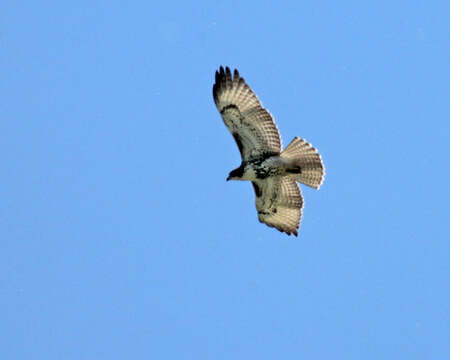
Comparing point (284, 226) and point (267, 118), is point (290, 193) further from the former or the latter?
point (267, 118)

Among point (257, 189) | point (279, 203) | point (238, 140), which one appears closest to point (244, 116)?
point (238, 140)

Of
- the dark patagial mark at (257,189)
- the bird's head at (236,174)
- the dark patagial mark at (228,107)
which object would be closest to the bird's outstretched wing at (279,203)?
the dark patagial mark at (257,189)

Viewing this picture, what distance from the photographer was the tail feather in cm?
1311

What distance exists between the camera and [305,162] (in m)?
13.2

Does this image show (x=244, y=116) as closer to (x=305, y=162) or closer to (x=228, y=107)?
(x=228, y=107)

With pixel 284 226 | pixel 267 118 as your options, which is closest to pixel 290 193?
pixel 284 226

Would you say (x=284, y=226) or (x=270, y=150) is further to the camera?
(x=284, y=226)

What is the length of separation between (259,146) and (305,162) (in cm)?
67

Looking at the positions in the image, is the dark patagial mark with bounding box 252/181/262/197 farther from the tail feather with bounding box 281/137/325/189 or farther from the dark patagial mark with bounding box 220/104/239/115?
the dark patagial mark with bounding box 220/104/239/115

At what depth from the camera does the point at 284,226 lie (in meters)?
14.4

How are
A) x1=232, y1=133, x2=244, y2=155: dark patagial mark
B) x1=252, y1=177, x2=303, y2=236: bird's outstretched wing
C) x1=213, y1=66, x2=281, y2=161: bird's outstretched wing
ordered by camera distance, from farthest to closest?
x1=252, y1=177, x2=303, y2=236: bird's outstretched wing < x1=232, y1=133, x2=244, y2=155: dark patagial mark < x1=213, y1=66, x2=281, y2=161: bird's outstretched wing

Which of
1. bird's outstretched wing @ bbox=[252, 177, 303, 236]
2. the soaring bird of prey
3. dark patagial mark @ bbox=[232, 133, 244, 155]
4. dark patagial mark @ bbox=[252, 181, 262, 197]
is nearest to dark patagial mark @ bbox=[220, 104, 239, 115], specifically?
the soaring bird of prey

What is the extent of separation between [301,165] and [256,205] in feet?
4.59

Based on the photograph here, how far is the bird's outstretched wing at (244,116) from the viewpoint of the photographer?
42.7 feet
